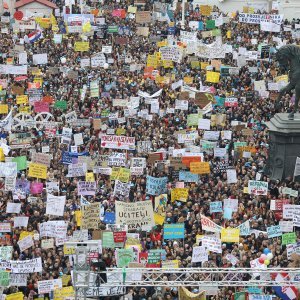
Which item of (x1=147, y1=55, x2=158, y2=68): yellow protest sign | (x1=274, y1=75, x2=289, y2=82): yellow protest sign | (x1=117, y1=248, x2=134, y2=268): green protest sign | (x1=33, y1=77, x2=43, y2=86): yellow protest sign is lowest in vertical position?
(x1=33, y1=77, x2=43, y2=86): yellow protest sign

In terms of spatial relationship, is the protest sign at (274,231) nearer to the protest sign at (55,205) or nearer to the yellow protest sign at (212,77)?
the protest sign at (55,205)

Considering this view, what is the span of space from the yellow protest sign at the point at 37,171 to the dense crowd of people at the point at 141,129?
0.04 meters

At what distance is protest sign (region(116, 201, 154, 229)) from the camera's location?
100ft

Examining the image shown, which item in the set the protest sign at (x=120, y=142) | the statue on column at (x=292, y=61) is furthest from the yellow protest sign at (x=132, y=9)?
the statue on column at (x=292, y=61)

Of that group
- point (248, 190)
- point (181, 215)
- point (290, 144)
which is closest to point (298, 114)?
point (290, 144)

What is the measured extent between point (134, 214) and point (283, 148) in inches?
253

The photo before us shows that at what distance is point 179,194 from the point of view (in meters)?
33.1

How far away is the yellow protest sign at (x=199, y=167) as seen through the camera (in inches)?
1367

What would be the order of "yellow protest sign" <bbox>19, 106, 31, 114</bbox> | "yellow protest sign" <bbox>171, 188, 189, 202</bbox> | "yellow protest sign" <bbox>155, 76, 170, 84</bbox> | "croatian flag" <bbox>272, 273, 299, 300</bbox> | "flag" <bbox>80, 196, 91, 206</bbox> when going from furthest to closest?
"yellow protest sign" <bbox>155, 76, 170, 84</bbox> < "yellow protest sign" <bbox>19, 106, 31, 114</bbox> < "yellow protest sign" <bbox>171, 188, 189, 202</bbox> < "flag" <bbox>80, 196, 91, 206</bbox> < "croatian flag" <bbox>272, 273, 299, 300</bbox>

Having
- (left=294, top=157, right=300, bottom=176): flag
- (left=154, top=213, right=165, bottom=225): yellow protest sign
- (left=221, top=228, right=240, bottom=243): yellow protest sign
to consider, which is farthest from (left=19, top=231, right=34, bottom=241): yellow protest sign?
(left=294, top=157, right=300, bottom=176): flag

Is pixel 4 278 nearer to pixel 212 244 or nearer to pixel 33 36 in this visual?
pixel 212 244

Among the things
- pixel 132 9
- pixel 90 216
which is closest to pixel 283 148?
pixel 90 216

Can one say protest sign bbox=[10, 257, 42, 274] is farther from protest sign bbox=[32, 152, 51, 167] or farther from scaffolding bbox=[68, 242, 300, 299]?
protest sign bbox=[32, 152, 51, 167]

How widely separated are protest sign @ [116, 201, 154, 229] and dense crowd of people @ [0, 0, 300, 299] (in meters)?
0.20
